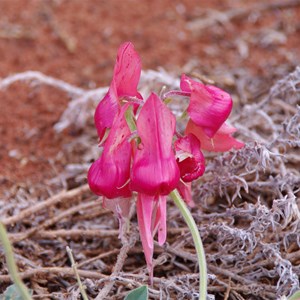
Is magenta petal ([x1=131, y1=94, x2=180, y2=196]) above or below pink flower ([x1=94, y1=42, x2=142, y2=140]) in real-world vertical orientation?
below

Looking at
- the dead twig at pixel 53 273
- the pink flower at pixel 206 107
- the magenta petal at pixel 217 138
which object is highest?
the pink flower at pixel 206 107

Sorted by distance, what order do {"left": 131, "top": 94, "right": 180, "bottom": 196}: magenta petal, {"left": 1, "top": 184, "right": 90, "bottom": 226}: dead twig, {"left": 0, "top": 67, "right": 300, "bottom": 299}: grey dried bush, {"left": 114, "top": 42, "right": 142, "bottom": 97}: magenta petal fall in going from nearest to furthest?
1. {"left": 131, "top": 94, "right": 180, "bottom": 196}: magenta petal
2. {"left": 114, "top": 42, "right": 142, "bottom": 97}: magenta petal
3. {"left": 0, "top": 67, "right": 300, "bottom": 299}: grey dried bush
4. {"left": 1, "top": 184, "right": 90, "bottom": 226}: dead twig

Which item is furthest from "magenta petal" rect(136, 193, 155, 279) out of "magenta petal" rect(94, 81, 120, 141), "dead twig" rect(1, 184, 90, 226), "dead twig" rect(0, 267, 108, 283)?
"dead twig" rect(1, 184, 90, 226)

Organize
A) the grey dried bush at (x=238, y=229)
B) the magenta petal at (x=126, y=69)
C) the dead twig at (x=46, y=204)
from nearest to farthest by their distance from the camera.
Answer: the magenta petal at (x=126, y=69) < the grey dried bush at (x=238, y=229) < the dead twig at (x=46, y=204)

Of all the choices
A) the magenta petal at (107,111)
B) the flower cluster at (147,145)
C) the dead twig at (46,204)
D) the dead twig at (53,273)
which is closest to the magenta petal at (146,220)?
the flower cluster at (147,145)

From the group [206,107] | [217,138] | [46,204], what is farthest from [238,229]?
A: [46,204]

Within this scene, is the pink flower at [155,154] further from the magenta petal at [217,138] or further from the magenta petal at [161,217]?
the magenta petal at [217,138]

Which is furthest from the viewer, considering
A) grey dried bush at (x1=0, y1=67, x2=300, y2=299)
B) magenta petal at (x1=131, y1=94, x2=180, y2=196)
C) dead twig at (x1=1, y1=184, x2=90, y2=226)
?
dead twig at (x1=1, y1=184, x2=90, y2=226)

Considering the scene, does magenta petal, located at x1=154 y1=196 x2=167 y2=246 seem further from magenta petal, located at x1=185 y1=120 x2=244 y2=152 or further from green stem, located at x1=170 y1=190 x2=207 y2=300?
magenta petal, located at x1=185 y1=120 x2=244 y2=152

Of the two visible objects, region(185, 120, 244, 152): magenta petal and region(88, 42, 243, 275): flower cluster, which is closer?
region(88, 42, 243, 275): flower cluster
